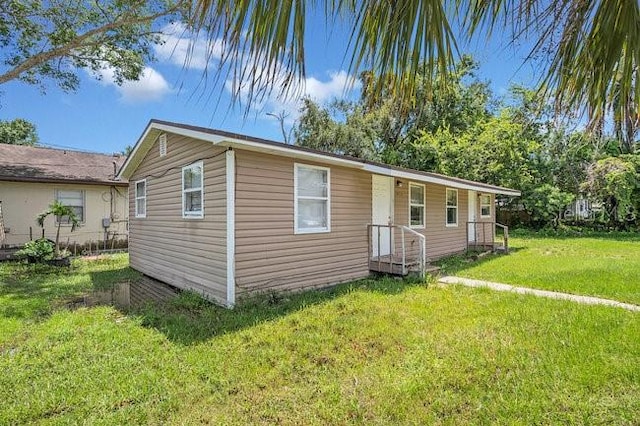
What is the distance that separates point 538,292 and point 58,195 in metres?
15.0

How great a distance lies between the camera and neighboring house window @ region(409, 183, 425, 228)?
10.3m

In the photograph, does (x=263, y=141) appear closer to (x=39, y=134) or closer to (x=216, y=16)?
(x=216, y=16)

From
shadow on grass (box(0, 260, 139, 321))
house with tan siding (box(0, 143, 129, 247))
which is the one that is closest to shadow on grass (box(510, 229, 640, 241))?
shadow on grass (box(0, 260, 139, 321))

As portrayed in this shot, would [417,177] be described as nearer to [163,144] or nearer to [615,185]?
[163,144]

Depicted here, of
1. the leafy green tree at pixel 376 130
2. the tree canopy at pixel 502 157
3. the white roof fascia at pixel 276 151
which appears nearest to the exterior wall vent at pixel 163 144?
the white roof fascia at pixel 276 151

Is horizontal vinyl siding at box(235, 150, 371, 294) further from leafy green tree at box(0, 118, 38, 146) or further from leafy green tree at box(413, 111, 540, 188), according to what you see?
leafy green tree at box(0, 118, 38, 146)

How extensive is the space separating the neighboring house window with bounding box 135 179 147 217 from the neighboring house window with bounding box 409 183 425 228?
7293mm

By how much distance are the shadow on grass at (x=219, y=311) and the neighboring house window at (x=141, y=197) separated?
3845 millimetres

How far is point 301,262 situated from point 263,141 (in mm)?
2475

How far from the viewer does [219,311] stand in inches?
227

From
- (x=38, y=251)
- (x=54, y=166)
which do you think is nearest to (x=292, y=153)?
(x=38, y=251)

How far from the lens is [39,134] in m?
35.1

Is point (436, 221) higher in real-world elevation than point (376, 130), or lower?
lower

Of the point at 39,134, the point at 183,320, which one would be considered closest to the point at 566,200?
the point at 183,320
